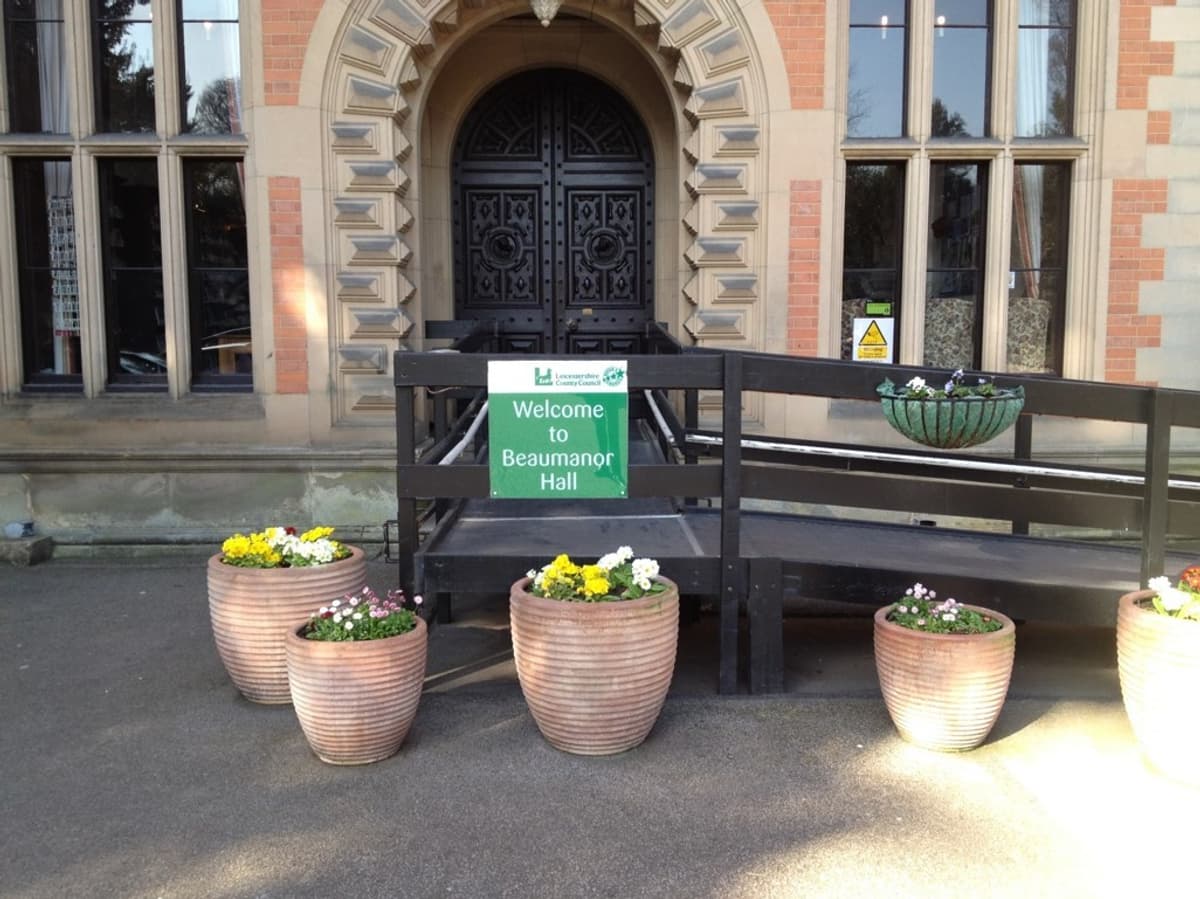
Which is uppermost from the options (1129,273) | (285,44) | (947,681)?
(285,44)

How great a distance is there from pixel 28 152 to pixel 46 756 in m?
5.70

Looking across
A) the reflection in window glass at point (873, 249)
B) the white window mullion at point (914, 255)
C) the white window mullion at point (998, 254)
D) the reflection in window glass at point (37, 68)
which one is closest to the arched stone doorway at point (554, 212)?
the reflection in window glass at point (873, 249)

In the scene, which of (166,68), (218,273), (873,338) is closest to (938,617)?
(873,338)

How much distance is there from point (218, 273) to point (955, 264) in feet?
19.8

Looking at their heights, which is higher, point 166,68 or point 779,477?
point 166,68

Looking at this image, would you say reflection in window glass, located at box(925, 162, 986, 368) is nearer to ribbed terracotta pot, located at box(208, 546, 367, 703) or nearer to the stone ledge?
ribbed terracotta pot, located at box(208, 546, 367, 703)

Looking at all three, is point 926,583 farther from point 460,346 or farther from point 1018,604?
point 460,346

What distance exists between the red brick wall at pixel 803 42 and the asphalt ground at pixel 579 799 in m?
4.59

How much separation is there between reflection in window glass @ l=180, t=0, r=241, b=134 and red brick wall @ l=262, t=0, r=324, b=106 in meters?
0.46

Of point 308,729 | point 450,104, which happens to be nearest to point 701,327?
point 450,104

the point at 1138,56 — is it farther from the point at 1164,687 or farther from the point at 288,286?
the point at 288,286

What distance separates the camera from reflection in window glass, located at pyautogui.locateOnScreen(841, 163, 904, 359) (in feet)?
27.0

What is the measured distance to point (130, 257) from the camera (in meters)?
8.20

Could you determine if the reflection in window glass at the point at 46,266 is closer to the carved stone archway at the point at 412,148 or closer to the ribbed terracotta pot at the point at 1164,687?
the carved stone archway at the point at 412,148
